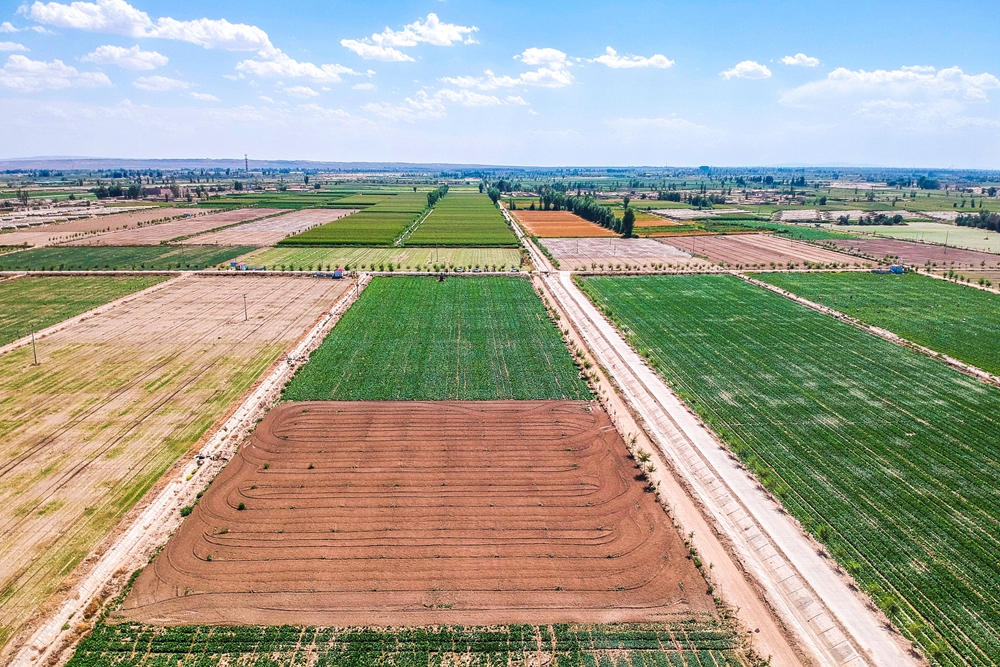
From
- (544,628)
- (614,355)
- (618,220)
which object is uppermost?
(618,220)

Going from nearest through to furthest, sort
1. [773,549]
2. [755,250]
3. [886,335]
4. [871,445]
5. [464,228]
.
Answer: [773,549] → [871,445] → [886,335] → [755,250] → [464,228]

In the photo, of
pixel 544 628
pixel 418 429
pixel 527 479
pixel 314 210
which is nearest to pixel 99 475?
pixel 418 429

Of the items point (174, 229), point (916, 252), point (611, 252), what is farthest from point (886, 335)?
point (174, 229)

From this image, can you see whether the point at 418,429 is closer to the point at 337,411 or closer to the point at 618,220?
the point at 337,411

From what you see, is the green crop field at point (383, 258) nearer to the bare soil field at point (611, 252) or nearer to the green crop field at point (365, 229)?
the green crop field at point (365, 229)

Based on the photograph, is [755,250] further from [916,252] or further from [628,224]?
[916,252]

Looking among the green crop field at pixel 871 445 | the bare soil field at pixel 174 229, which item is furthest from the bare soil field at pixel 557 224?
the bare soil field at pixel 174 229
